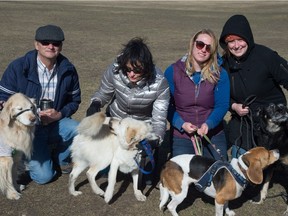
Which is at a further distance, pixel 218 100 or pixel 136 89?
pixel 218 100

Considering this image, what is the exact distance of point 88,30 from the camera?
2169 cm

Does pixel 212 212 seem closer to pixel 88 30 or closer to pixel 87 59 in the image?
pixel 87 59

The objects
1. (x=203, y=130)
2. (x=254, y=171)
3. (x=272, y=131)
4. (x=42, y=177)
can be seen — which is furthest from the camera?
(x=42, y=177)

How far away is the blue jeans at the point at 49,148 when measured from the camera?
498 centimetres

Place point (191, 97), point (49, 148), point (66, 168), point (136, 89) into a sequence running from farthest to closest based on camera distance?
point (49, 148) → point (66, 168) → point (191, 97) → point (136, 89)

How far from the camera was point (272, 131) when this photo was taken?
4512 millimetres

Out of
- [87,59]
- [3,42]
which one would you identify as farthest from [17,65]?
[3,42]

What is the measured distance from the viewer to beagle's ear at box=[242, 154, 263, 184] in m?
3.86

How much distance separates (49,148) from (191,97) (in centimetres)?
208

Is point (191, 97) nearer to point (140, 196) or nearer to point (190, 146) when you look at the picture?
point (190, 146)

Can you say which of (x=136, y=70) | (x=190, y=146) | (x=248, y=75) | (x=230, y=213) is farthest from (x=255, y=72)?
(x=230, y=213)

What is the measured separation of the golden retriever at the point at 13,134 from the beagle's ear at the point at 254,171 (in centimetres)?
231

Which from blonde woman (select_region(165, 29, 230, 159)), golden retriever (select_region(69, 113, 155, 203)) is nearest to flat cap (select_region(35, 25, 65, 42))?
golden retriever (select_region(69, 113, 155, 203))

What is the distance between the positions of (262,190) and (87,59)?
373 inches
